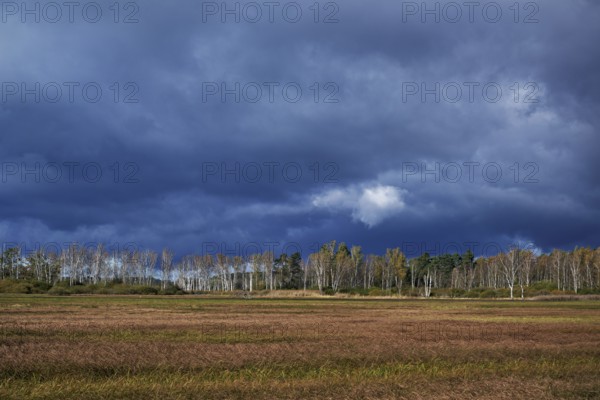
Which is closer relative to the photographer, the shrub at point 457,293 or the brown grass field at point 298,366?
the brown grass field at point 298,366

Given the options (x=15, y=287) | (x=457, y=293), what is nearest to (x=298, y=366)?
(x=15, y=287)

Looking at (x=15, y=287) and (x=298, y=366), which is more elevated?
(x=298, y=366)

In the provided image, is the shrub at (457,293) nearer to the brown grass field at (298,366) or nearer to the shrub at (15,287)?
the shrub at (15,287)

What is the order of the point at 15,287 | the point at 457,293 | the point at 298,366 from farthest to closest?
the point at 457,293 < the point at 15,287 < the point at 298,366

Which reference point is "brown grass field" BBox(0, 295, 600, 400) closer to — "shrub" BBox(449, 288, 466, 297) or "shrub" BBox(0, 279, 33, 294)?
"shrub" BBox(0, 279, 33, 294)

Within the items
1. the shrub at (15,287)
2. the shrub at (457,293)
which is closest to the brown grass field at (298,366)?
the shrub at (15,287)

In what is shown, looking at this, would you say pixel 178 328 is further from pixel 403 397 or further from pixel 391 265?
pixel 391 265

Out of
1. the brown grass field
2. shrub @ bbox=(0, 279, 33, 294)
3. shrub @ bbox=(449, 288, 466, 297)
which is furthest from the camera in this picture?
shrub @ bbox=(449, 288, 466, 297)

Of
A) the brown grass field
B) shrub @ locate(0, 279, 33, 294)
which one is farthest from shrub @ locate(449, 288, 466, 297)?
the brown grass field

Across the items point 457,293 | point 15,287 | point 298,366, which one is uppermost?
point 298,366

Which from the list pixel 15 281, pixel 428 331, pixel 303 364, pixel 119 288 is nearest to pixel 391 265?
pixel 119 288

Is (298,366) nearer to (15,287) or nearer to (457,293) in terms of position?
(15,287)

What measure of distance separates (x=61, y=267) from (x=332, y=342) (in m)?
184

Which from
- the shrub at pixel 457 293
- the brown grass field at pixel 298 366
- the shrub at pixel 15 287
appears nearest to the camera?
the brown grass field at pixel 298 366
